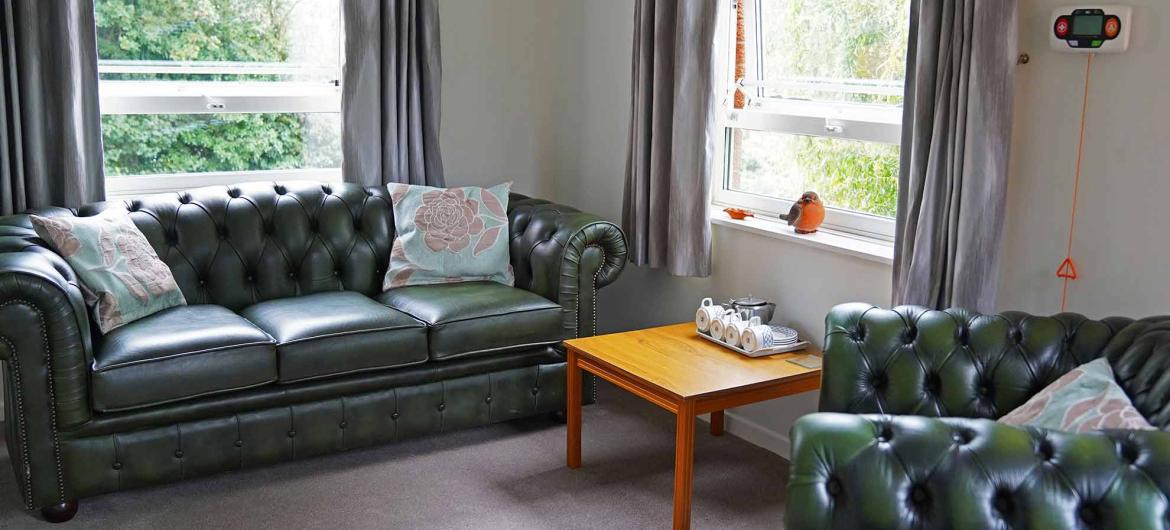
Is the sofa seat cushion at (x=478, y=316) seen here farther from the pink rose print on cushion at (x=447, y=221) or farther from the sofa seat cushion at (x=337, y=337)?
the pink rose print on cushion at (x=447, y=221)

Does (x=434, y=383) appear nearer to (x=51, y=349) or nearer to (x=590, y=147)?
(x=51, y=349)

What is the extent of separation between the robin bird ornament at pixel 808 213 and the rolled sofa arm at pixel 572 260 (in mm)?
652

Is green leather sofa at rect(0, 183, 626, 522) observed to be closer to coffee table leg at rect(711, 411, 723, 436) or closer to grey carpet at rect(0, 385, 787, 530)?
grey carpet at rect(0, 385, 787, 530)

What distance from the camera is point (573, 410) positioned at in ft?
11.7

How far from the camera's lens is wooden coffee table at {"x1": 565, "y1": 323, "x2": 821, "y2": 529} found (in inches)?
120

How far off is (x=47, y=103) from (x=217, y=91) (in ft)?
2.14

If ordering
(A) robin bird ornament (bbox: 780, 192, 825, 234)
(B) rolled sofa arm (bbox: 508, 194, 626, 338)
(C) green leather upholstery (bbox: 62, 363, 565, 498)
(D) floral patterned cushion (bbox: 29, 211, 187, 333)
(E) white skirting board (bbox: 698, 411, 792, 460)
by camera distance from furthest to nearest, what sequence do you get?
(B) rolled sofa arm (bbox: 508, 194, 626, 338) → (E) white skirting board (bbox: 698, 411, 792, 460) → (A) robin bird ornament (bbox: 780, 192, 825, 234) → (D) floral patterned cushion (bbox: 29, 211, 187, 333) → (C) green leather upholstery (bbox: 62, 363, 565, 498)

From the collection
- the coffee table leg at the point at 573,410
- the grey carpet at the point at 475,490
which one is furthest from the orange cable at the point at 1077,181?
the coffee table leg at the point at 573,410

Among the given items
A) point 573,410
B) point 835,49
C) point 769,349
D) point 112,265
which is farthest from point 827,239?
point 112,265

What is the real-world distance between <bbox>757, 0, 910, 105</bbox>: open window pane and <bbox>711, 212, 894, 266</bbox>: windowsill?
46 centimetres

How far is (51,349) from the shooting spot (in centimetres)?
297

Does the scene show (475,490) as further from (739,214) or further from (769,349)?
(739,214)

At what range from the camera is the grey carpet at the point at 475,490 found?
316 cm

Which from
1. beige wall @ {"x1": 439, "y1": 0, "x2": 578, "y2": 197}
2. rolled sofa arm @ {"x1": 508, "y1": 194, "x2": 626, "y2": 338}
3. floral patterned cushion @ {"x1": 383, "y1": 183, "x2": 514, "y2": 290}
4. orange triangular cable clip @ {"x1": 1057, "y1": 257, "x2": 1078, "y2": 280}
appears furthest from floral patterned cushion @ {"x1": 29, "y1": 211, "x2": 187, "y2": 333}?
orange triangular cable clip @ {"x1": 1057, "y1": 257, "x2": 1078, "y2": 280}
